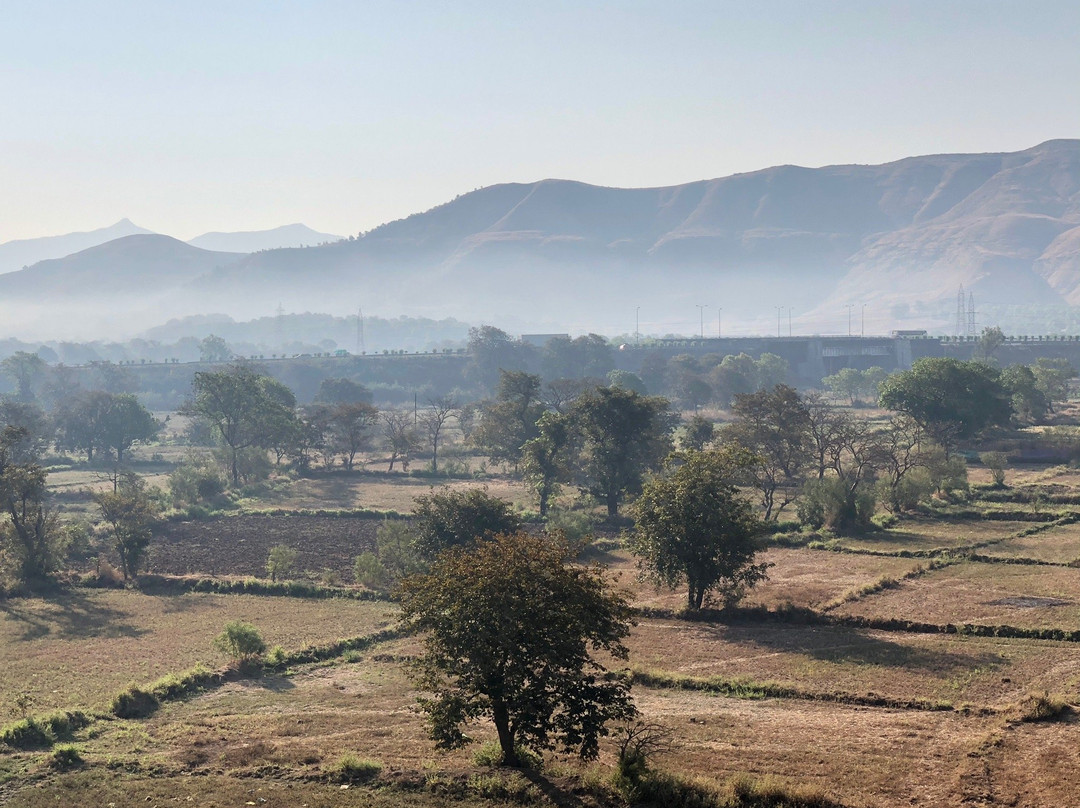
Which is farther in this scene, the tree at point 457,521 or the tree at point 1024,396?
the tree at point 1024,396

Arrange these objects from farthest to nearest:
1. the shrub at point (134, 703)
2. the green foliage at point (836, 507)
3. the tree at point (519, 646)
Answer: the green foliage at point (836, 507) → the shrub at point (134, 703) → the tree at point (519, 646)

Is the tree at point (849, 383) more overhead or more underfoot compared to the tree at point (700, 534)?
more overhead

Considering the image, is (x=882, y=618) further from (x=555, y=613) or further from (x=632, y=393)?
(x=632, y=393)

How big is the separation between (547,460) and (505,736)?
5312cm

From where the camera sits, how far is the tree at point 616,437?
80.9 metres

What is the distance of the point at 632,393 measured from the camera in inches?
3255

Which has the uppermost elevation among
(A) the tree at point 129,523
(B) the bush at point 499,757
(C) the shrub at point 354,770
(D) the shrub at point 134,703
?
(A) the tree at point 129,523

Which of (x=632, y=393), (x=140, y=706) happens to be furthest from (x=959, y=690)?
(x=632, y=393)

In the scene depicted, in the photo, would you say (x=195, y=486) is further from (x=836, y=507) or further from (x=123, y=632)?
(x=836, y=507)

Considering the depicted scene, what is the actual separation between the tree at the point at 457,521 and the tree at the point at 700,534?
8.57m

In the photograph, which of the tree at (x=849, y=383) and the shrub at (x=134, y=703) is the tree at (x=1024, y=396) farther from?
the shrub at (x=134, y=703)

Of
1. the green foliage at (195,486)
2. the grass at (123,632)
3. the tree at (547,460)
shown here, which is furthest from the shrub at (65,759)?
the green foliage at (195,486)

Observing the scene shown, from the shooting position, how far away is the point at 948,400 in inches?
3927

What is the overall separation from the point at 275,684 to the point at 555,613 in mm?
16915
